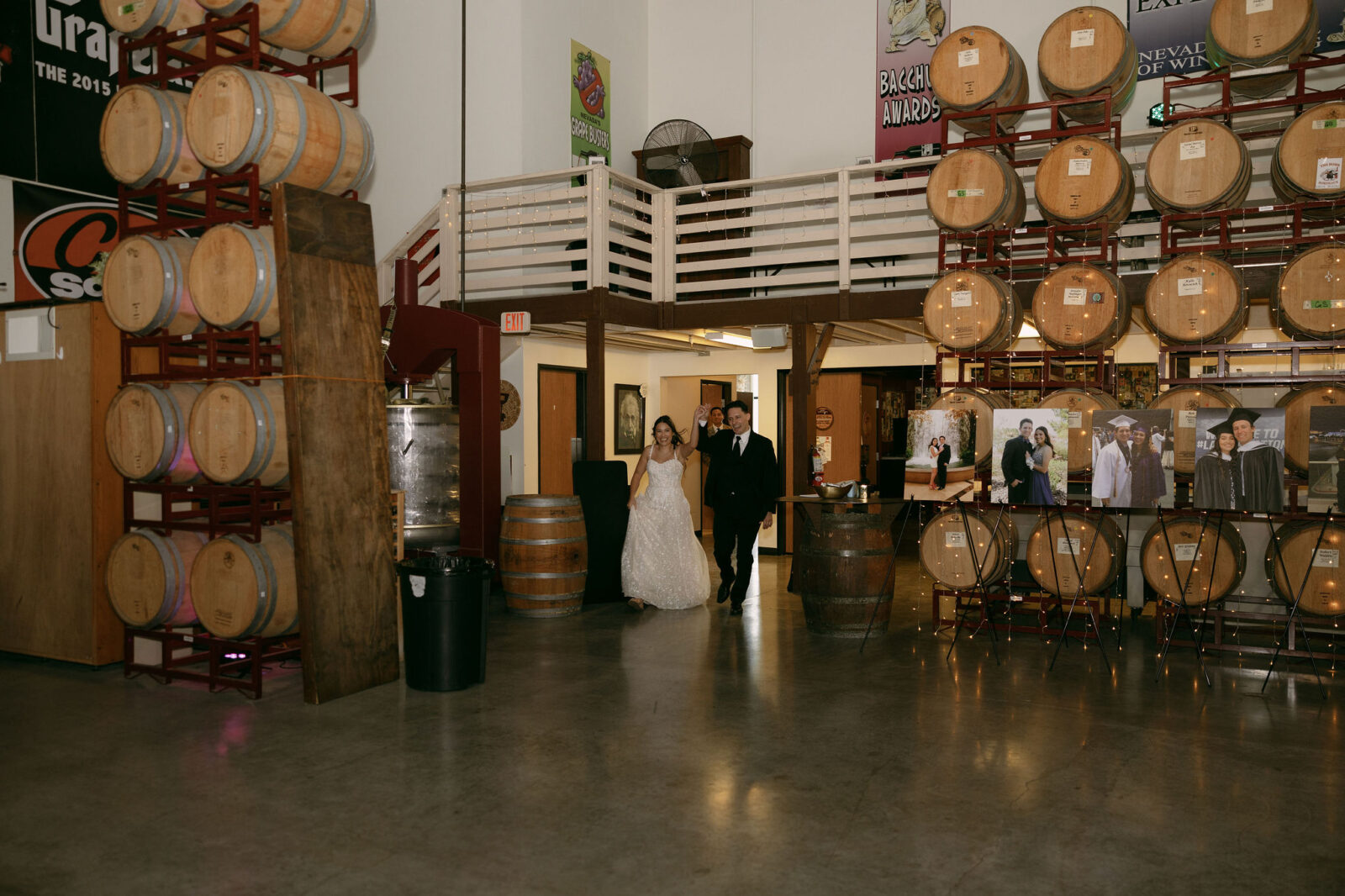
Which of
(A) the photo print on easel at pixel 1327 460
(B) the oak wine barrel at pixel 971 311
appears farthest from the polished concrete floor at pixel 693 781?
(B) the oak wine barrel at pixel 971 311

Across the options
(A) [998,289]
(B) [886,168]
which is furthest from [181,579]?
(B) [886,168]

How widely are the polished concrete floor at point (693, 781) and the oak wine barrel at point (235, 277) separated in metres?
2.15

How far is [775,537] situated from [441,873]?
8976 millimetres

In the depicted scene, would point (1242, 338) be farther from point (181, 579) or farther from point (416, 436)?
point (181, 579)

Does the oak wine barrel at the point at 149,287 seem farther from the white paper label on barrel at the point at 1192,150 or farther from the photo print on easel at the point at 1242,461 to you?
the white paper label on barrel at the point at 1192,150

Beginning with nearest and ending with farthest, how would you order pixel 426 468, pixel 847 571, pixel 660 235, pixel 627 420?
pixel 847 571 → pixel 426 468 → pixel 660 235 → pixel 627 420

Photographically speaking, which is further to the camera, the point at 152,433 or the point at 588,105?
the point at 588,105

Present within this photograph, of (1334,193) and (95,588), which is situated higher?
(1334,193)

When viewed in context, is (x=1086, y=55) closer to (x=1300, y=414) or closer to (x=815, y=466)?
(x=1300, y=414)

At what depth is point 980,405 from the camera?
23.7 feet

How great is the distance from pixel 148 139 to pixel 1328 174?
7.24m

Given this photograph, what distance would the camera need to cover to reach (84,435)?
6.25m

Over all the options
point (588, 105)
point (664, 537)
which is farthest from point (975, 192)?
point (588, 105)

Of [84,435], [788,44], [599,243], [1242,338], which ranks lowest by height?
[84,435]
